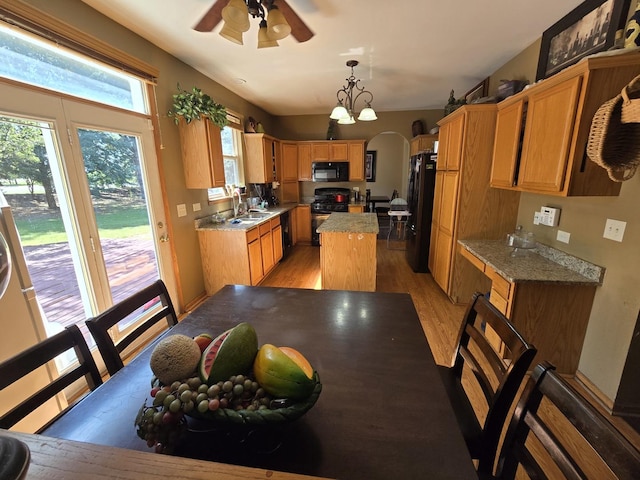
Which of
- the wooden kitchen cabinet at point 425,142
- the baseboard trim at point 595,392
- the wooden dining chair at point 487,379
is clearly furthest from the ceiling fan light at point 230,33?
the wooden kitchen cabinet at point 425,142

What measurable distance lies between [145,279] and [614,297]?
11.6ft

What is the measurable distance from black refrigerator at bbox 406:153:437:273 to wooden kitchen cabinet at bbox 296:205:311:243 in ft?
6.92

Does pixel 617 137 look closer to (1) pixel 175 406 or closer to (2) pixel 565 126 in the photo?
(2) pixel 565 126

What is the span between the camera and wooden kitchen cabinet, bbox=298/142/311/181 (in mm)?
5520

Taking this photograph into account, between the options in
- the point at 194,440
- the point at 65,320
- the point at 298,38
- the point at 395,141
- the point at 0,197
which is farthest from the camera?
the point at 395,141

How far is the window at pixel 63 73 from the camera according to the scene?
5.05 ft

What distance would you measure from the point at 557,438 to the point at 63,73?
3071 millimetres

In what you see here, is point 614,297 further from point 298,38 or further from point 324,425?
point 298,38

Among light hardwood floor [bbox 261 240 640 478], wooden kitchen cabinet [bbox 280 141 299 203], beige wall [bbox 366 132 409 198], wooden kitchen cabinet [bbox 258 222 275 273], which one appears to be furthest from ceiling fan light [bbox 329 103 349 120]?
beige wall [bbox 366 132 409 198]

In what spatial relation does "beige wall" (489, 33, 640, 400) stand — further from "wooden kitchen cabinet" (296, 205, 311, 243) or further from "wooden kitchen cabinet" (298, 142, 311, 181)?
"wooden kitchen cabinet" (298, 142, 311, 181)

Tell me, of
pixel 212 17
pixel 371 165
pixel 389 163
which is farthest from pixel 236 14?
pixel 389 163

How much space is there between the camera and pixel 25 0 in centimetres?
155

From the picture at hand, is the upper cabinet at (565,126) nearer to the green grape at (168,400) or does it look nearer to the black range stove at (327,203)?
the green grape at (168,400)

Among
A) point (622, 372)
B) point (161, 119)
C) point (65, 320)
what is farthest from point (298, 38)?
point (622, 372)
